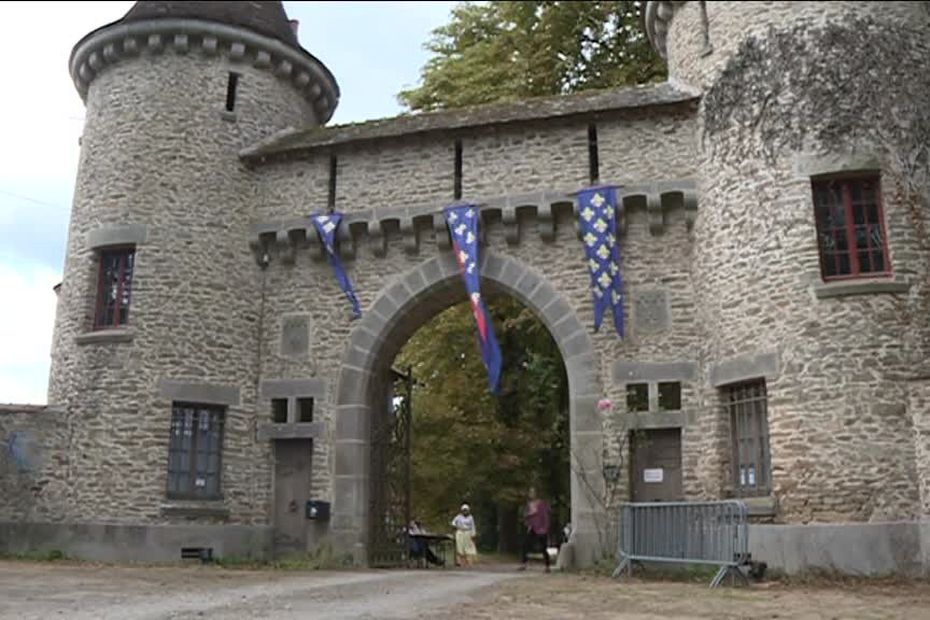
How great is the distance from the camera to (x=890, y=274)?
10562 millimetres

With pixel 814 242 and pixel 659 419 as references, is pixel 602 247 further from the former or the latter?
pixel 814 242

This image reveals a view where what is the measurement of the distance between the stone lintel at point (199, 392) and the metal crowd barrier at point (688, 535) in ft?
19.7

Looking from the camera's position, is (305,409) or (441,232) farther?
(305,409)

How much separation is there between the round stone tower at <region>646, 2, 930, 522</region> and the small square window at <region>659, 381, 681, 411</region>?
1.53 ft

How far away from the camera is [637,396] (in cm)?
1212

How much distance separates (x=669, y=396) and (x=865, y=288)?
2.80 meters

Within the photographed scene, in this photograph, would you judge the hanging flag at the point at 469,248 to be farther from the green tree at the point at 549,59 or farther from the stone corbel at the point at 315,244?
the green tree at the point at 549,59

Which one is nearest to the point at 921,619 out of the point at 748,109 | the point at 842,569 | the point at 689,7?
the point at 842,569

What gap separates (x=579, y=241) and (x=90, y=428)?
23.9ft

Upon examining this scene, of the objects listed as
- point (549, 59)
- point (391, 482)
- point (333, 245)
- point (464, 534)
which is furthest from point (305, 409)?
point (549, 59)

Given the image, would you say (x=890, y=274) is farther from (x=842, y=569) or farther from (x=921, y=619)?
(x=921, y=619)

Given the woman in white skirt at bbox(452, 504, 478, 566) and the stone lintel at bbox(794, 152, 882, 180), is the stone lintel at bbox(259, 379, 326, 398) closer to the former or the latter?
the woman in white skirt at bbox(452, 504, 478, 566)

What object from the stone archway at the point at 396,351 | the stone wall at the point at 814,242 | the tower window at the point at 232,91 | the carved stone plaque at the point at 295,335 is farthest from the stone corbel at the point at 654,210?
the tower window at the point at 232,91

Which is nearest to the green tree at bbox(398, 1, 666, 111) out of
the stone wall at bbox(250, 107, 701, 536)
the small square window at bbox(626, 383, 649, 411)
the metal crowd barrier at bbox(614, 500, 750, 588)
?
the stone wall at bbox(250, 107, 701, 536)
